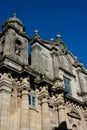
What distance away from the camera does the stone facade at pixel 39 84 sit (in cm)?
1509

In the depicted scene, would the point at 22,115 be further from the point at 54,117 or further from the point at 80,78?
the point at 80,78

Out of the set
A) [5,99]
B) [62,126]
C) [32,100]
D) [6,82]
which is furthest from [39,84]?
[5,99]

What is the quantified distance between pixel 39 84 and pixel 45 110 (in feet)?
7.51

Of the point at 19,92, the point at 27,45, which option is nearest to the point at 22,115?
the point at 19,92

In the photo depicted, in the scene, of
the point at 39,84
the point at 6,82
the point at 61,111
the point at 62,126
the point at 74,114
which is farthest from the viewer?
the point at 74,114

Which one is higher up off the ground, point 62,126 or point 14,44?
point 14,44

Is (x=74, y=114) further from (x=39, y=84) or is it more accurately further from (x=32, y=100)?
(x=32, y=100)

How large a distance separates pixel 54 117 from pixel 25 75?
14.0 ft

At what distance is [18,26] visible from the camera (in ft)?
74.3

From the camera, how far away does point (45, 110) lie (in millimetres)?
16750

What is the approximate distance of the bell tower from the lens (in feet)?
60.6

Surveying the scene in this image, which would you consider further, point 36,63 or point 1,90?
point 36,63

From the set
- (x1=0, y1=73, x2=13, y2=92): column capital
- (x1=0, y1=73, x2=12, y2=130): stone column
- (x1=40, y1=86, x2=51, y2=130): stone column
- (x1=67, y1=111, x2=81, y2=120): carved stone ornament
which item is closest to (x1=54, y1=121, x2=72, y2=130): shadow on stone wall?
(x1=40, y1=86, x2=51, y2=130): stone column

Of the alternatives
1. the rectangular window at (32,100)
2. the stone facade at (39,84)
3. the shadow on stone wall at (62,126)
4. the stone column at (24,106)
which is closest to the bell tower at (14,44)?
the stone facade at (39,84)
